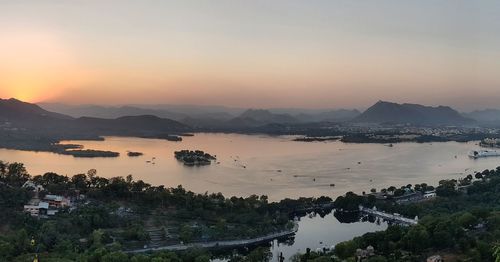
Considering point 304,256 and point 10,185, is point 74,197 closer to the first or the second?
point 10,185

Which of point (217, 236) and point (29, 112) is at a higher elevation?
point (29, 112)

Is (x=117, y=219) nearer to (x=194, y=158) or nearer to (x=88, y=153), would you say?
(x=194, y=158)

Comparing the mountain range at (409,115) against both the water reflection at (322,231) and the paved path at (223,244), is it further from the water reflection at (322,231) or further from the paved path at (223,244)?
the paved path at (223,244)

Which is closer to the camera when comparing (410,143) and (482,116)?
(410,143)

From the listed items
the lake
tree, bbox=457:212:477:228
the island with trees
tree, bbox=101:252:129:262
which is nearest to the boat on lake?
the lake

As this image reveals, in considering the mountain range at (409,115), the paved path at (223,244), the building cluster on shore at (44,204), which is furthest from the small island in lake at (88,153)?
the mountain range at (409,115)

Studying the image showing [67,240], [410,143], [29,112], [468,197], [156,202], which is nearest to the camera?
[67,240]

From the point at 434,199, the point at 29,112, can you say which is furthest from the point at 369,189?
the point at 29,112
